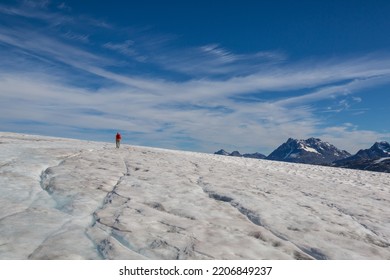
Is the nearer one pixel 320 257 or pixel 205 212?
pixel 320 257

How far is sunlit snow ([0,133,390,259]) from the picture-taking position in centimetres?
732

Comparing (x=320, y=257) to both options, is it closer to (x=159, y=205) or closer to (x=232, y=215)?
(x=232, y=215)

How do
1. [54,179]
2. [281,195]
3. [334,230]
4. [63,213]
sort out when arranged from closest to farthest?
[63,213] < [334,230] < [54,179] < [281,195]

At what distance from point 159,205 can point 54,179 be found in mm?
4894

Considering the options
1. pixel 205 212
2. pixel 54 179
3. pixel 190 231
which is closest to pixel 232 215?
pixel 205 212

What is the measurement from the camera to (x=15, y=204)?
31.3 ft

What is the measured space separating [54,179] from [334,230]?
1014 cm

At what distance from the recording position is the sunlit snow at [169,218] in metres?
7.32

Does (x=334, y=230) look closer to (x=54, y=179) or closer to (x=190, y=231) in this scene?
(x=190, y=231)

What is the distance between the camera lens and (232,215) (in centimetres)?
1048

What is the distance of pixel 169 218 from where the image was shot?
31.3 feet
